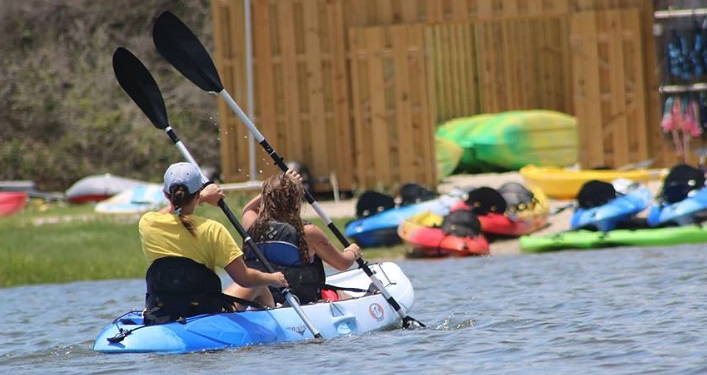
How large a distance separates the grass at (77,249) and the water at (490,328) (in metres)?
0.93

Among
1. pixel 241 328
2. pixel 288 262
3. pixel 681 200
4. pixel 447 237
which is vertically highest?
pixel 288 262

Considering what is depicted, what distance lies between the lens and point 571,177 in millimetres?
20156

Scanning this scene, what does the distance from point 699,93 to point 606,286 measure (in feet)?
28.2

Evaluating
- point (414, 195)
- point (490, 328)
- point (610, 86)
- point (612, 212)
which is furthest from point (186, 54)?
point (610, 86)

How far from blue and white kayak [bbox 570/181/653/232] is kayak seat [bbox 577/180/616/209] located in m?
0.05

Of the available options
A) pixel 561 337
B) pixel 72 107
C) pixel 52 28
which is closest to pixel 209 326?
pixel 561 337

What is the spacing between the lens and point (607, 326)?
10.3 metres

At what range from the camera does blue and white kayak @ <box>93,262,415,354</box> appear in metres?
9.57

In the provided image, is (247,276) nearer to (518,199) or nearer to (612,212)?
(612,212)

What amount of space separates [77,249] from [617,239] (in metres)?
5.82

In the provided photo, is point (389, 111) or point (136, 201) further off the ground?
point (389, 111)

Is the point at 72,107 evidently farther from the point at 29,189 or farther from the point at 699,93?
the point at 699,93

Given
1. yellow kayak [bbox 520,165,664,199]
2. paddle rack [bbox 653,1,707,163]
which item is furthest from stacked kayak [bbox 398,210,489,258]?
paddle rack [bbox 653,1,707,163]

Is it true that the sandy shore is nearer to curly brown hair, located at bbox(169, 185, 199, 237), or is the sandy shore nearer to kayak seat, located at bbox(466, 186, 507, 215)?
kayak seat, located at bbox(466, 186, 507, 215)
